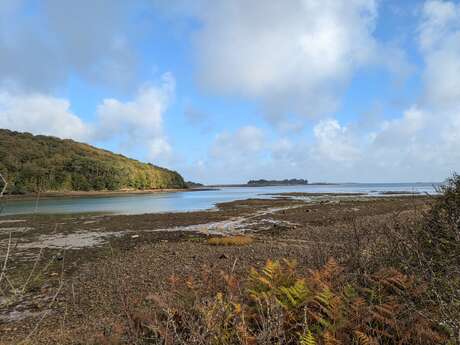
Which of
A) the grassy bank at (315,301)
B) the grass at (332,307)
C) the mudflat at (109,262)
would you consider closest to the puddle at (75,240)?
the mudflat at (109,262)

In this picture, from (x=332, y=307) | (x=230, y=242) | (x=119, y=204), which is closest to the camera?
(x=332, y=307)

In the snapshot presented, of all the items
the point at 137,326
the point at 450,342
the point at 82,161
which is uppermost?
the point at 82,161

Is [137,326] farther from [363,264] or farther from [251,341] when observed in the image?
[363,264]

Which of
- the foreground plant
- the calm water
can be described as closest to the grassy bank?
the foreground plant

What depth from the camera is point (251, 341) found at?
300 cm

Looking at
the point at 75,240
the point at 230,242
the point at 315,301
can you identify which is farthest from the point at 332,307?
the point at 75,240

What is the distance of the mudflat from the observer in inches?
246

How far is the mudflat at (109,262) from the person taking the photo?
6.26 m

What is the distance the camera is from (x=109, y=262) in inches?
529

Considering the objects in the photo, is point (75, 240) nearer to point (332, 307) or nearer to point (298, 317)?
point (298, 317)

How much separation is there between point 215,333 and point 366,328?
1401 mm

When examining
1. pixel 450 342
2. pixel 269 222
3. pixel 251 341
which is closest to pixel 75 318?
pixel 251 341

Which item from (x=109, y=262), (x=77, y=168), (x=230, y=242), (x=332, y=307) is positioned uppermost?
(x=77, y=168)

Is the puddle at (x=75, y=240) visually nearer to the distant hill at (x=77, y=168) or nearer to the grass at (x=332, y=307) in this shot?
the grass at (x=332, y=307)
